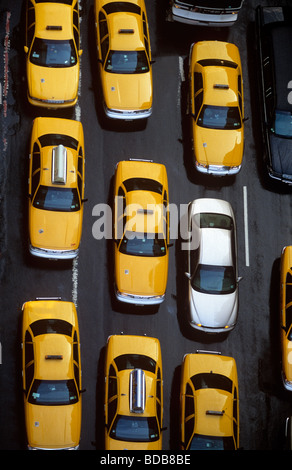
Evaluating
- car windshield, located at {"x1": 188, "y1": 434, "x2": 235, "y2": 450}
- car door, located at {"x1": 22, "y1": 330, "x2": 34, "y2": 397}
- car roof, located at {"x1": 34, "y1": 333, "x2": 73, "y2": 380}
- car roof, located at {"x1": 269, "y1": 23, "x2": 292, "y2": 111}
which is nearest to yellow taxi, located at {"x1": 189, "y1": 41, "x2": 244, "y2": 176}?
car roof, located at {"x1": 269, "y1": 23, "x2": 292, "y2": 111}

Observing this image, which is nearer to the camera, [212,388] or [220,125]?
[212,388]

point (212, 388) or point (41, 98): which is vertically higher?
point (41, 98)

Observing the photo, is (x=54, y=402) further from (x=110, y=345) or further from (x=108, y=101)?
(x=108, y=101)

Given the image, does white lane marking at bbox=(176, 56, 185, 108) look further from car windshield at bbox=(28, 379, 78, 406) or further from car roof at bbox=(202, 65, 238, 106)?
car windshield at bbox=(28, 379, 78, 406)

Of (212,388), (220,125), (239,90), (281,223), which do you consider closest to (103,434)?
(212,388)

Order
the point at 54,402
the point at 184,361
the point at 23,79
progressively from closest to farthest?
the point at 54,402 < the point at 184,361 < the point at 23,79

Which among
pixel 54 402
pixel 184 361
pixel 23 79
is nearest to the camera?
pixel 54 402

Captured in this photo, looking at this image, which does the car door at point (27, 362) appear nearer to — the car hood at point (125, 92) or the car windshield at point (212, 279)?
the car windshield at point (212, 279)
